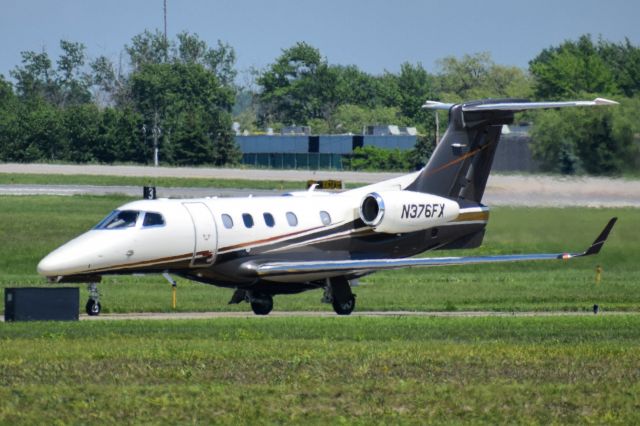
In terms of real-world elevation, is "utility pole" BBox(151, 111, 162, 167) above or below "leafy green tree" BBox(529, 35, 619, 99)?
below

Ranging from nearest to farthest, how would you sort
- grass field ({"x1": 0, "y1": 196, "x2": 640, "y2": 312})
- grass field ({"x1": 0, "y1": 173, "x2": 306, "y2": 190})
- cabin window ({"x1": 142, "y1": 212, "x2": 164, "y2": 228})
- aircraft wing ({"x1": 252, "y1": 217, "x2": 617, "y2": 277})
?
cabin window ({"x1": 142, "y1": 212, "x2": 164, "y2": 228}) < aircraft wing ({"x1": 252, "y1": 217, "x2": 617, "y2": 277}) < grass field ({"x1": 0, "y1": 196, "x2": 640, "y2": 312}) < grass field ({"x1": 0, "y1": 173, "x2": 306, "y2": 190})

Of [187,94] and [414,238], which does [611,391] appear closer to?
[414,238]

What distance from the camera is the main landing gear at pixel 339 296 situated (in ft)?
118

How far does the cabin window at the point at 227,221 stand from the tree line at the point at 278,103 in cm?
1536

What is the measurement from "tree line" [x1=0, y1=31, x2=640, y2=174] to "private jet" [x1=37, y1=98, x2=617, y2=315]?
918cm

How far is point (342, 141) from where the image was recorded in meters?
129

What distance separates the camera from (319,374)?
68.3ft

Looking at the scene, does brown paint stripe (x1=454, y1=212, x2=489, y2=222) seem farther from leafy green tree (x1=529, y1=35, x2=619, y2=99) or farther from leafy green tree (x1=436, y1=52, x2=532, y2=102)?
leafy green tree (x1=436, y1=52, x2=532, y2=102)

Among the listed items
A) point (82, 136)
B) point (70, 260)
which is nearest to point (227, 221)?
point (70, 260)

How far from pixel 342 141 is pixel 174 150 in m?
14.9

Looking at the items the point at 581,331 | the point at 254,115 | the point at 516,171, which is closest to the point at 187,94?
the point at 254,115

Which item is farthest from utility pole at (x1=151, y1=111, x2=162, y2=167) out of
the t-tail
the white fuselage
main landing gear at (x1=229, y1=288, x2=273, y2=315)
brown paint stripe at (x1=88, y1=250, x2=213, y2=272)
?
brown paint stripe at (x1=88, y1=250, x2=213, y2=272)

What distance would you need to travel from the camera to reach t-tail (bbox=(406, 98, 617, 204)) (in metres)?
→ 38.2

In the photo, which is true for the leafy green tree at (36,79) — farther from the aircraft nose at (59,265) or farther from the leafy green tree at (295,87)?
the aircraft nose at (59,265)
